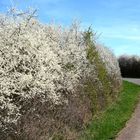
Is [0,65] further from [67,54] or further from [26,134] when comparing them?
[67,54]

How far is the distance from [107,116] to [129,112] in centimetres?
281

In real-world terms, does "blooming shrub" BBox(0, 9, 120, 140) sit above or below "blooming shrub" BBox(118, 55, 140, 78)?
below

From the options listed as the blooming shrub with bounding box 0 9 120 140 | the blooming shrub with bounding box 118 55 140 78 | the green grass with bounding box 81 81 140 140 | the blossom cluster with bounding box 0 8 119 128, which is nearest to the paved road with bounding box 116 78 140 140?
the green grass with bounding box 81 81 140 140

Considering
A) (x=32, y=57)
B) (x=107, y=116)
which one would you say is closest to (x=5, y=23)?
(x=32, y=57)

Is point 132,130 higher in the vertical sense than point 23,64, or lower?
lower

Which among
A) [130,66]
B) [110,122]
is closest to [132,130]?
[110,122]

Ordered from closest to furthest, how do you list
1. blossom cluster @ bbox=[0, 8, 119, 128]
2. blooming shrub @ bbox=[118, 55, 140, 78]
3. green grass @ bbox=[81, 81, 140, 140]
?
blossom cluster @ bbox=[0, 8, 119, 128] → green grass @ bbox=[81, 81, 140, 140] → blooming shrub @ bbox=[118, 55, 140, 78]

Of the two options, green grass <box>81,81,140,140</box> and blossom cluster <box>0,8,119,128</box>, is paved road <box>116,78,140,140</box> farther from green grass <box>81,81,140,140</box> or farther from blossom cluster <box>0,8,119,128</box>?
blossom cluster <box>0,8,119,128</box>

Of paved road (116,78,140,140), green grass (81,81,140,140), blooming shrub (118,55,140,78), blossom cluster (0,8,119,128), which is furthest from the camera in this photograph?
blooming shrub (118,55,140,78)

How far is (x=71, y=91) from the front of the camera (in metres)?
18.7

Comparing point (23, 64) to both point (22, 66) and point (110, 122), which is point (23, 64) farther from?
point (110, 122)

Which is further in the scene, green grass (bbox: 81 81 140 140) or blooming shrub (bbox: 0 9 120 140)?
green grass (bbox: 81 81 140 140)

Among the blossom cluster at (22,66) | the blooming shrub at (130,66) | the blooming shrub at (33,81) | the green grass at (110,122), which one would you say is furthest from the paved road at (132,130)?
the blooming shrub at (130,66)

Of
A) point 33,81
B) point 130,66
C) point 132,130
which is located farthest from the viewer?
point 130,66
